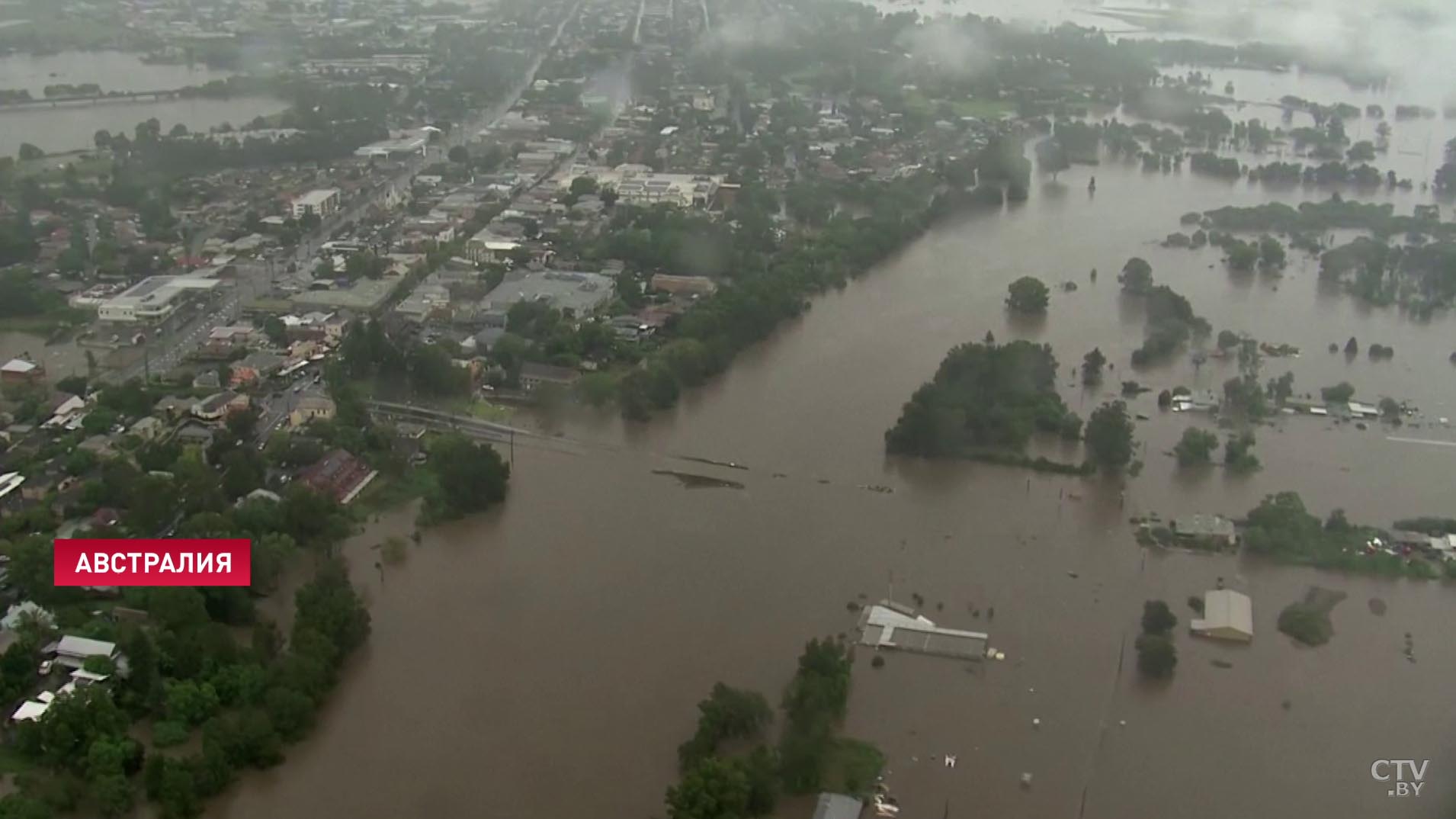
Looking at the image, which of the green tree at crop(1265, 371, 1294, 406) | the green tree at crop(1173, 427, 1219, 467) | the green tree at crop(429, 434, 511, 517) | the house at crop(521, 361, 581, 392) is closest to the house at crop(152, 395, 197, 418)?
the green tree at crop(429, 434, 511, 517)

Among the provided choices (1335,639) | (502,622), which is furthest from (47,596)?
(1335,639)

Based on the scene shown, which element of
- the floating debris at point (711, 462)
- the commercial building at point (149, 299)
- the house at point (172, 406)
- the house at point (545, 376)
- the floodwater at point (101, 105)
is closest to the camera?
the floating debris at point (711, 462)

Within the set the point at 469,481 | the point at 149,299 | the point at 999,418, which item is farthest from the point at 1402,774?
the point at 149,299

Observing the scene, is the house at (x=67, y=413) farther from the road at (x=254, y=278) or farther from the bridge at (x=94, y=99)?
the bridge at (x=94, y=99)

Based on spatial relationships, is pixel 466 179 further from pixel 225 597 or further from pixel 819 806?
pixel 819 806

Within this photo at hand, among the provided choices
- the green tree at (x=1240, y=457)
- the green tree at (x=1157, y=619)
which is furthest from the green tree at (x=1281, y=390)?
the green tree at (x=1157, y=619)

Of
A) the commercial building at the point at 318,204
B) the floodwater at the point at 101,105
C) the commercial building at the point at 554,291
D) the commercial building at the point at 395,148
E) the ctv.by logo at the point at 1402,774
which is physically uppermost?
the floodwater at the point at 101,105

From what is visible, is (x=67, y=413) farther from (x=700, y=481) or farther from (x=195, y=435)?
(x=700, y=481)
